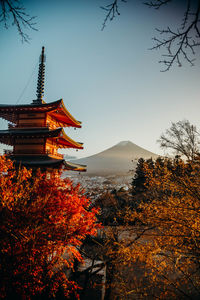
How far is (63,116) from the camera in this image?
42.2 ft

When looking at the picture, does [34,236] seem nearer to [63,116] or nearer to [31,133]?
[31,133]

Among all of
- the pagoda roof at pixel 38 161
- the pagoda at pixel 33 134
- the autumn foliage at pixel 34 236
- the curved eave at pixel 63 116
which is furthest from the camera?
the curved eave at pixel 63 116

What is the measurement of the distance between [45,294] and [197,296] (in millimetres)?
7096

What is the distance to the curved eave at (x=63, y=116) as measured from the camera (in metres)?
11.4

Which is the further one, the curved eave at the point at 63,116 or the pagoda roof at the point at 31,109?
the curved eave at the point at 63,116

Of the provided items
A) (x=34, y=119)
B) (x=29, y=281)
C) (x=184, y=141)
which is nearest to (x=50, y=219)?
(x=29, y=281)

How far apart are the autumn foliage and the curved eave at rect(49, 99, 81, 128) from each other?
4974 mm

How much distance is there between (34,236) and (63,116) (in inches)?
378

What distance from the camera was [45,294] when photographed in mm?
5984

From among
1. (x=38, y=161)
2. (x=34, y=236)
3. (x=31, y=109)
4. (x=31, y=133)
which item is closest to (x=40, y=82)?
(x=31, y=109)

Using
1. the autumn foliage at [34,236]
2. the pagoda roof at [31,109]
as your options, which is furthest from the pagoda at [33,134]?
the autumn foliage at [34,236]

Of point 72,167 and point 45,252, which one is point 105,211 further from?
point 45,252

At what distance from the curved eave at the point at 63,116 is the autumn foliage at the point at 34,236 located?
4.97m

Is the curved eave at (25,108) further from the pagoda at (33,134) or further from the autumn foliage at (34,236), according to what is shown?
the autumn foliage at (34,236)
